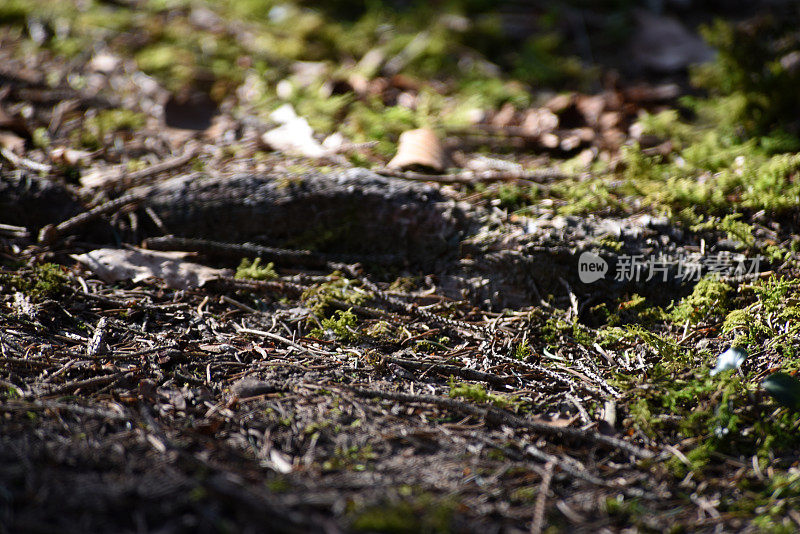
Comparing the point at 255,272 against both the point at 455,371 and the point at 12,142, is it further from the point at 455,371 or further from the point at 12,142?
the point at 12,142

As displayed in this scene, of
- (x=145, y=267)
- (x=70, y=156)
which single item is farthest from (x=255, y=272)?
(x=70, y=156)

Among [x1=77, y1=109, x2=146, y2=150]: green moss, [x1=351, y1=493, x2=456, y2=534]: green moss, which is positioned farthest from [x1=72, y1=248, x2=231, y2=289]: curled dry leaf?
[x1=351, y1=493, x2=456, y2=534]: green moss

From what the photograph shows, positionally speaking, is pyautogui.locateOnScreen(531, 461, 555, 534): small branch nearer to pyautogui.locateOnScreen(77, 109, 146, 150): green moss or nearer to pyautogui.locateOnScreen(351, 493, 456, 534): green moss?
pyautogui.locateOnScreen(351, 493, 456, 534): green moss

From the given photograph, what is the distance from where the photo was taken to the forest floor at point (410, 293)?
166 cm

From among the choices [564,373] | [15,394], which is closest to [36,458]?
[15,394]

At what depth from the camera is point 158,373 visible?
2.16 metres

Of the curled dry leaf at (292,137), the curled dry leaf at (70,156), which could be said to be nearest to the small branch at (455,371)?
the curled dry leaf at (292,137)

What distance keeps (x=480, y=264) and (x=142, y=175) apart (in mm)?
1920

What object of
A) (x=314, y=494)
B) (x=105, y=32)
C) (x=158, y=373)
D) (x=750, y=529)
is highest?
(x=105, y=32)

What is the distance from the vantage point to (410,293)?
109 inches

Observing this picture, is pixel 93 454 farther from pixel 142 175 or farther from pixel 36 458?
pixel 142 175

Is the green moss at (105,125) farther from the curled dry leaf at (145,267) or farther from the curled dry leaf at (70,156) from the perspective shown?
the curled dry leaf at (145,267)

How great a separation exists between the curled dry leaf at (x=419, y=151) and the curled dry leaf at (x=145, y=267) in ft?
3.87

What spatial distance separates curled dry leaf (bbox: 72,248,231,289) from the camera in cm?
272
